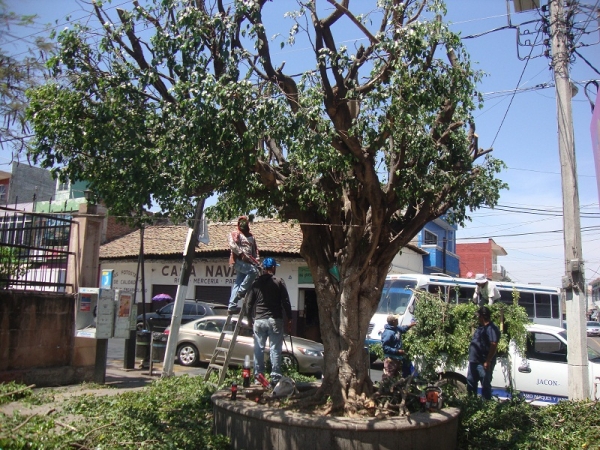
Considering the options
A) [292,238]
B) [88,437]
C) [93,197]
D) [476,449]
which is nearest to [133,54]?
[93,197]

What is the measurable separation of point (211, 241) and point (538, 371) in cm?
1775

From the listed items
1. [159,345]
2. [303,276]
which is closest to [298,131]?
[159,345]

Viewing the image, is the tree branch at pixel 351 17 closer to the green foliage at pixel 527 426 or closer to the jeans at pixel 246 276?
the jeans at pixel 246 276

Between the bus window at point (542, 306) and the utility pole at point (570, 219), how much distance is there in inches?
609

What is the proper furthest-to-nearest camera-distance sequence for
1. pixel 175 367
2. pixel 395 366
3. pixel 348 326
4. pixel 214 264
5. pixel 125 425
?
pixel 214 264 < pixel 175 367 < pixel 395 366 < pixel 348 326 < pixel 125 425

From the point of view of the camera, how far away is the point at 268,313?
8.70 m

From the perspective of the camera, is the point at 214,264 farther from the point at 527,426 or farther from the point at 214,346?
the point at 527,426

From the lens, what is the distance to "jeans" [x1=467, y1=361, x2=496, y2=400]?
32.5 ft

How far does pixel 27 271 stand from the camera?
1152cm

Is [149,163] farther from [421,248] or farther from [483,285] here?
[421,248]

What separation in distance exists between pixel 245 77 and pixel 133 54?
1.74 metres

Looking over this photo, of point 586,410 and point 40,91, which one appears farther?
point 586,410

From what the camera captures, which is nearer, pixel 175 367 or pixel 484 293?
pixel 484 293

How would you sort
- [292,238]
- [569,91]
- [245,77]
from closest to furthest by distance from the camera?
[245,77] → [569,91] → [292,238]
